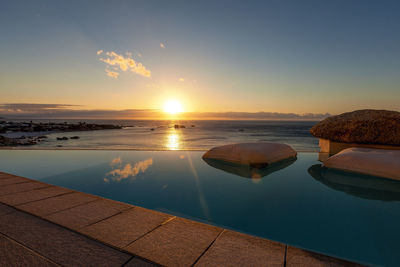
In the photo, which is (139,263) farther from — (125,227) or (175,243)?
(125,227)

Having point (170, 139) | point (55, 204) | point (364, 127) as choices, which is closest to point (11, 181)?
point (55, 204)

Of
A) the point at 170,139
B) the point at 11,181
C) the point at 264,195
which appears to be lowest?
the point at 170,139

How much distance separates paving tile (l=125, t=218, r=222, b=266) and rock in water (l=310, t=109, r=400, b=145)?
821cm

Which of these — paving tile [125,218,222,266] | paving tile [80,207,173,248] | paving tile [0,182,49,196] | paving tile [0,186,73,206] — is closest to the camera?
paving tile [125,218,222,266]

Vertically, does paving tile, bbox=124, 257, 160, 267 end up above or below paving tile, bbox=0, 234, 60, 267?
below

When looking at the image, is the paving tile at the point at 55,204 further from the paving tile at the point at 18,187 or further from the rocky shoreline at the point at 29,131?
the rocky shoreline at the point at 29,131

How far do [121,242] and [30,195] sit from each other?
8.66 feet

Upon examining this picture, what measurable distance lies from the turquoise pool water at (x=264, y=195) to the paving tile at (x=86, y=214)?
68cm

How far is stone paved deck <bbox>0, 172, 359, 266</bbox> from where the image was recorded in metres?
1.93

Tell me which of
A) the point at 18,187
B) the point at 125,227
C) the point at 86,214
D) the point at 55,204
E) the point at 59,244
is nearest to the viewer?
the point at 59,244

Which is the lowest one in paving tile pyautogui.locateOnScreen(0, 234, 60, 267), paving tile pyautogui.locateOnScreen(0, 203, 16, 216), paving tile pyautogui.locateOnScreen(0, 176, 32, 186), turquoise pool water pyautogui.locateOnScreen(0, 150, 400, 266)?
turquoise pool water pyautogui.locateOnScreen(0, 150, 400, 266)

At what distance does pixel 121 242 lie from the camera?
222cm

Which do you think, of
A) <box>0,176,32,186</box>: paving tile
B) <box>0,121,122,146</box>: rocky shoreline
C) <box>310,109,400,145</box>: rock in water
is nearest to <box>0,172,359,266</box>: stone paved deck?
<box>0,176,32,186</box>: paving tile

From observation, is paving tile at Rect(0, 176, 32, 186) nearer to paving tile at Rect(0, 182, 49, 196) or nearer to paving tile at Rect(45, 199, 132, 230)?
paving tile at Rect(0, 182, 49, 196)
